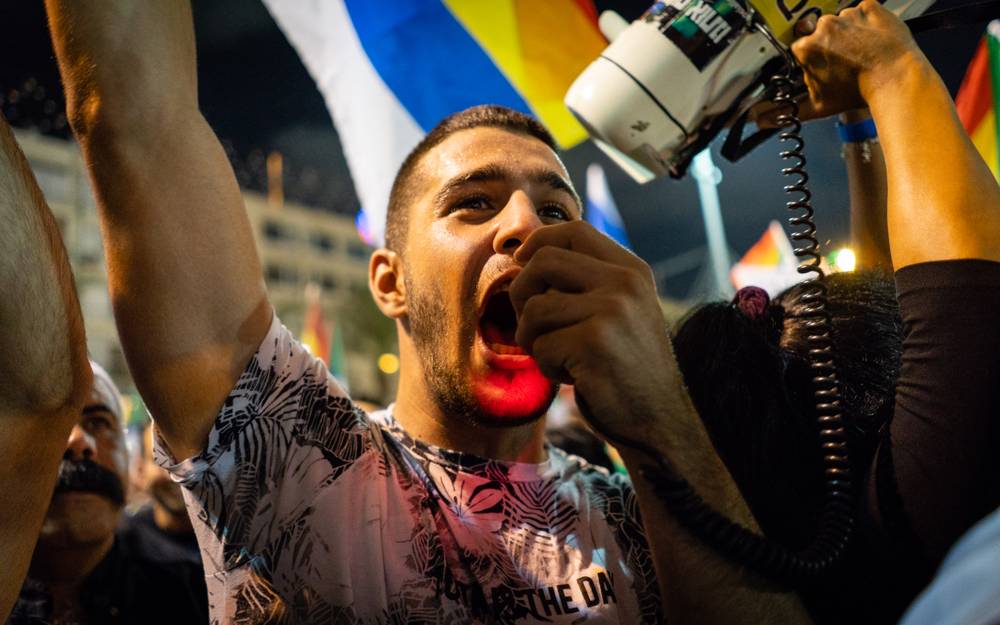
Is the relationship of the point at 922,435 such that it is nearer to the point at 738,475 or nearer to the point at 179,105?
the point at 738,475

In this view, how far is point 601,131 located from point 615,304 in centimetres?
75

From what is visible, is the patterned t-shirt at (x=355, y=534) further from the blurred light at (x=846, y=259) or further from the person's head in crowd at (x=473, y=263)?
the blurred light at (x=846, y=259)

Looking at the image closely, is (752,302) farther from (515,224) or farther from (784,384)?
(515,224)

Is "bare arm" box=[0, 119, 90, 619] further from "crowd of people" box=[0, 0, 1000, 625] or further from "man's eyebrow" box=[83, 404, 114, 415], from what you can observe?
"man's eyebrow" box=[83, 404, 114, 415]

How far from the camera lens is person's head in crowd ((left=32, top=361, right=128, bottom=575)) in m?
2.77

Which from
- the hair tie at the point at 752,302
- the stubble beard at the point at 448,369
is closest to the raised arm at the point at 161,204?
the stubble beard at the point at 448,369

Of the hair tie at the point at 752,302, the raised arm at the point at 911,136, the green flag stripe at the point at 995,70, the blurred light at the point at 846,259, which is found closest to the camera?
the raised arm at the point at 911,136

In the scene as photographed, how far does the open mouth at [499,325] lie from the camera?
6.85 feet

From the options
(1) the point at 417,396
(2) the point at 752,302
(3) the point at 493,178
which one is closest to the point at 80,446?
(1) the point at 417,396

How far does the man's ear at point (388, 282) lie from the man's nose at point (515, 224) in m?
0.47

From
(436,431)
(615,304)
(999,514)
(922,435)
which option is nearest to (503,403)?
(436,431)

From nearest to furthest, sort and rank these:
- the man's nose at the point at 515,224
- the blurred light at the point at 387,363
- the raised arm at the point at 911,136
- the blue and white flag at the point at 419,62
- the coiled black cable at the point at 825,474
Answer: the coiled black cable at the point at 825,474 → the raised arm at the point at 911,136 → the man's nose at the point at 515,224 → the blue and white flag at the point at 419,62 → the blurred light at the point at 387,363

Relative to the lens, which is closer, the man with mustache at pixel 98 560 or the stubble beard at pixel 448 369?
the stubble beard at pixel 448 369

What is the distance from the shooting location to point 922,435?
130 cm
